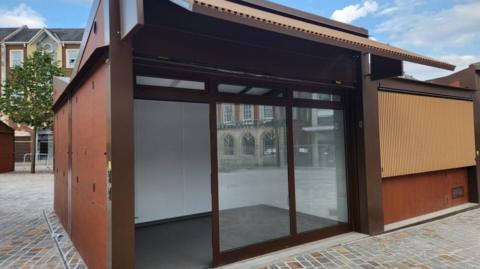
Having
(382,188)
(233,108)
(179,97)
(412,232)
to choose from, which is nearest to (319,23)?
(233,108)

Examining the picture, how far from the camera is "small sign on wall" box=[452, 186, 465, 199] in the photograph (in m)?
6.08

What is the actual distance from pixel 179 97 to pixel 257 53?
1.09 metres

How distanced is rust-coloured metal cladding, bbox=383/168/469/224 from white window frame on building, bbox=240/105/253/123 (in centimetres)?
257

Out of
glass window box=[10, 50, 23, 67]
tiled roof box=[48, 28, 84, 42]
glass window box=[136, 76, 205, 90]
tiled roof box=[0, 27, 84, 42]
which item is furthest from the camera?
tiled roof box=[48, 28, 84, 42]

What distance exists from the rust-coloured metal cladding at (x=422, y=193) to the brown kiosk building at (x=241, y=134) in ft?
0.11

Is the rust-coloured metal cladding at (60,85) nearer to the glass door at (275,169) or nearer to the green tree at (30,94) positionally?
the glass door at (275,169)

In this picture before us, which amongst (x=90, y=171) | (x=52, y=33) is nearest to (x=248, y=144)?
(x=90, y=171)

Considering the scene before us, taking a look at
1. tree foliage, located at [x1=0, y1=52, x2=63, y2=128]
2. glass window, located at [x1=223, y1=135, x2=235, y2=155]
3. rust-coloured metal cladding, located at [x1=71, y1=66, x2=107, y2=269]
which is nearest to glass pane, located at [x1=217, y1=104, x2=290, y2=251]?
glass window, located at [x1=223, y1=135, x2=235, y2=155]

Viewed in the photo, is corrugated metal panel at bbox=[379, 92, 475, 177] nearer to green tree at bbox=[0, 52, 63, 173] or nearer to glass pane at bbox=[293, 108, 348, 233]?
glass pane at bbox=[293, 108, 348, 233]

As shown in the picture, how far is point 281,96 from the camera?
398cm

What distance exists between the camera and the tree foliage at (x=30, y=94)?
14695 mm

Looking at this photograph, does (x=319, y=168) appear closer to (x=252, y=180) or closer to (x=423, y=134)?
(x=252, y=180)

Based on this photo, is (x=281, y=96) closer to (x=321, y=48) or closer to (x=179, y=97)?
(x=321, y=48)

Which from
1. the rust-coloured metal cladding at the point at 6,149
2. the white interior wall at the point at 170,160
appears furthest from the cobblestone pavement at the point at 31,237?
Result: the rust-coloured metal cladding at the point at 6,149
